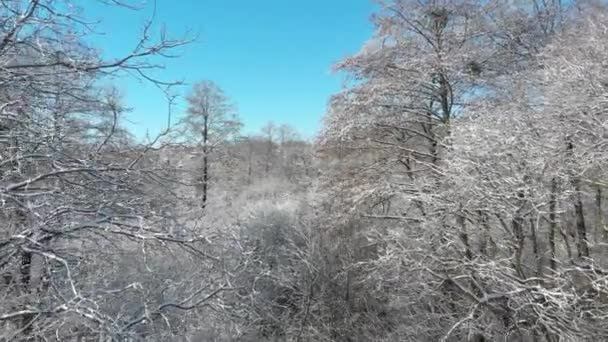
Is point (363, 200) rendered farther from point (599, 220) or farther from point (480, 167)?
point (599, 220)

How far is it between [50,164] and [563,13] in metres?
10.1

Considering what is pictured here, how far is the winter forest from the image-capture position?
2.56 metres

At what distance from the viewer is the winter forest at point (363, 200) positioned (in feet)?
8.39

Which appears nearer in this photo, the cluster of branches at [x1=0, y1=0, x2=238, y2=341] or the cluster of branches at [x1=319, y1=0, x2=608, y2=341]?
the cluster of branches at [x1=0, y1=0, x2=238, y2=341]

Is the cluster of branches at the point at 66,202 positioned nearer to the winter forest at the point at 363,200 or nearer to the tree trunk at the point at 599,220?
the winter forest at the point at 363,200

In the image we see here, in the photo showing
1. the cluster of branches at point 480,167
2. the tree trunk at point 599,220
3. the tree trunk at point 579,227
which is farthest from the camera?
the tree trunk at point 599,220

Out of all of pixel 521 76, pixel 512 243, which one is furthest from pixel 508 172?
pixel 521 76

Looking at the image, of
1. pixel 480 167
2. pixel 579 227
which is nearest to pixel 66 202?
pixel 480 167

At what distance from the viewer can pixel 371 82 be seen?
8.70 m

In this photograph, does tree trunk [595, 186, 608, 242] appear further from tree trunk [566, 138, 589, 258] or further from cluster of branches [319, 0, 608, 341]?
tree trunk [566, 138, 589, 258]

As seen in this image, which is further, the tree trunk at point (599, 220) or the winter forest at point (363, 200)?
the tree trunk at point (599, 220)

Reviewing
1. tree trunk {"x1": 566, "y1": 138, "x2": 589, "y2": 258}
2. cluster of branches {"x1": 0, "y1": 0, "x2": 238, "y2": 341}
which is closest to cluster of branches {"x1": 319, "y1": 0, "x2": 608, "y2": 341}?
tree trunk {"x1": 566, "y1": 138, "x2": 589, "y2": 258}

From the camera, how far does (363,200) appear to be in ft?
27.5

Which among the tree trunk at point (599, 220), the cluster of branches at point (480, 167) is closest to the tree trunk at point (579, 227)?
the cluster of branches at point (480, 167)
